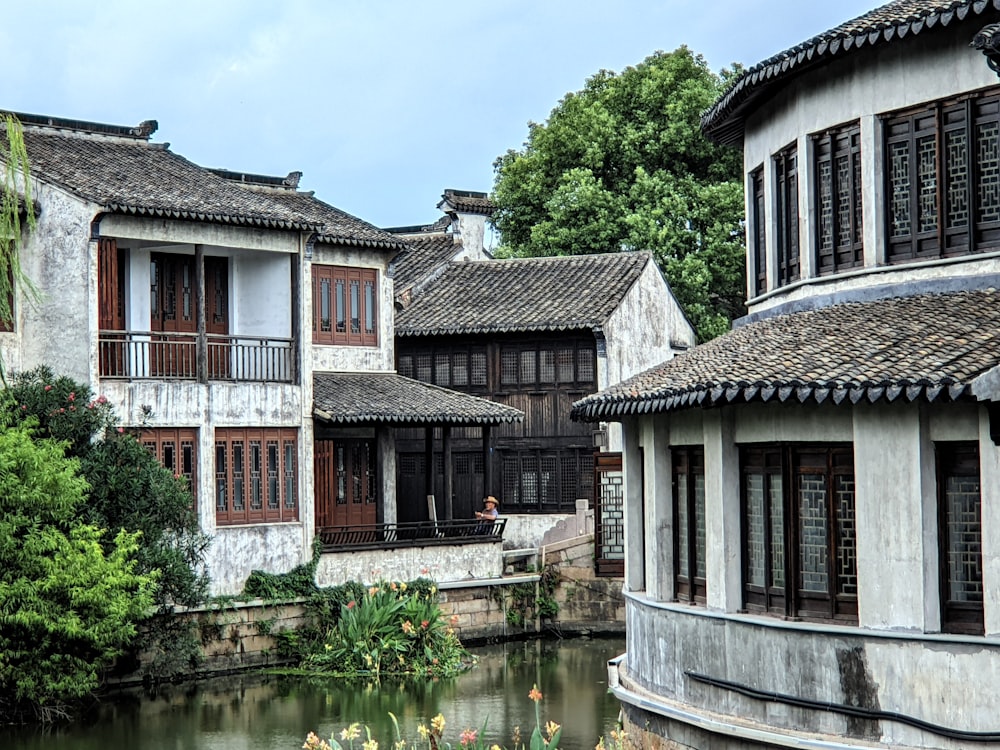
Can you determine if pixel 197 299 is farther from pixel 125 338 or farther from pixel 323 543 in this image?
pixel 323 543

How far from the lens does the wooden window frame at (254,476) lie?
28.8m

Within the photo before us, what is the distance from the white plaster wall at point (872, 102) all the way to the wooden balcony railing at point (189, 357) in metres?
11.9

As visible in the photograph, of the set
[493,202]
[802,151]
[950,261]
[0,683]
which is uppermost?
[493,202]

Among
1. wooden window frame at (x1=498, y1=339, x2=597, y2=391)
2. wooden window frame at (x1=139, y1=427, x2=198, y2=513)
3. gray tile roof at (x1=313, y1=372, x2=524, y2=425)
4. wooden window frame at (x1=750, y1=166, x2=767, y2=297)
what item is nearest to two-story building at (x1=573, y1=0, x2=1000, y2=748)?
wooden window frame at (x1=750, y1=166, x2=767, y2=297)

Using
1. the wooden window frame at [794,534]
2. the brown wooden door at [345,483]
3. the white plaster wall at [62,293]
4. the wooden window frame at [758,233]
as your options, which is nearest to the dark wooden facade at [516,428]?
the brown wooden door at [345,483]

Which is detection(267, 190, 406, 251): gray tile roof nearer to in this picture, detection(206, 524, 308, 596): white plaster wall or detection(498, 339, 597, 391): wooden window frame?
detection(498, 339, 597, 391): wooden window frame

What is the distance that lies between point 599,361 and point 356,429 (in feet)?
20.1

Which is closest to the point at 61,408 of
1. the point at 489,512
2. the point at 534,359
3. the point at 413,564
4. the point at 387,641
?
the point at 387,641

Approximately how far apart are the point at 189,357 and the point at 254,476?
91.1 inches

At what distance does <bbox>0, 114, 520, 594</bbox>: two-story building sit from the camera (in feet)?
90.0

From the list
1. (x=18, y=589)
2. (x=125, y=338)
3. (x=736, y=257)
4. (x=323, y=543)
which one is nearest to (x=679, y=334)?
(x=736, y=257)

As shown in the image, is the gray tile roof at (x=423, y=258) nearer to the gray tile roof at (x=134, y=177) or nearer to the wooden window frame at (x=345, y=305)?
the wooden window frame at (x=345, y=305)

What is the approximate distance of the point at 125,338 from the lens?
28219 mm

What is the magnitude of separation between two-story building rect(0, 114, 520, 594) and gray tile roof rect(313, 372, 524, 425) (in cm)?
5
